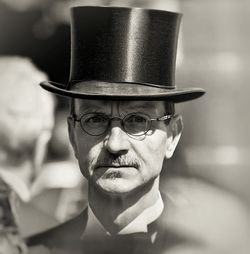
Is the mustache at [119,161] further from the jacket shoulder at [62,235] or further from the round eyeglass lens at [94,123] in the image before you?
the jacket shoulder at [62,235]

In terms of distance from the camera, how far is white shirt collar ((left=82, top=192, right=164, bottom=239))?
254cm

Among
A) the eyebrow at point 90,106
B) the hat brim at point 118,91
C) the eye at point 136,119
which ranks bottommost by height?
the eye at point 136,119

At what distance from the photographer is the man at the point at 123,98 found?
2320 millimetres

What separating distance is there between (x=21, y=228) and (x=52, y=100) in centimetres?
70

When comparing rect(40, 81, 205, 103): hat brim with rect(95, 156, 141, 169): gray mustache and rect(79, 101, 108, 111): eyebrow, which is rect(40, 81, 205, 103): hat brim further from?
rect(95, 156, 141, 169): gray mustache

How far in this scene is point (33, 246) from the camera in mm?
2818

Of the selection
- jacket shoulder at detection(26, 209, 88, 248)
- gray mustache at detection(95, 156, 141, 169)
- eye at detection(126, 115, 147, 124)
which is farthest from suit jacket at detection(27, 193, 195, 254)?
eye at detection(126, 115, 147, 124)

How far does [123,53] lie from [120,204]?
0.68m

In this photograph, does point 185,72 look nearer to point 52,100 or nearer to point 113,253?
point 52,100

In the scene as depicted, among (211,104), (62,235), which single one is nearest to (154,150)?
(211,104)

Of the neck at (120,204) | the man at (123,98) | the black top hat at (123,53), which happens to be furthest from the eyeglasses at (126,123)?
the neck at (120,204)

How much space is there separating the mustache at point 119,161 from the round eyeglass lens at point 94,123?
12cm

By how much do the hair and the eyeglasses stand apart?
0.60 meters

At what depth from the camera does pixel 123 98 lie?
90.4 inches
